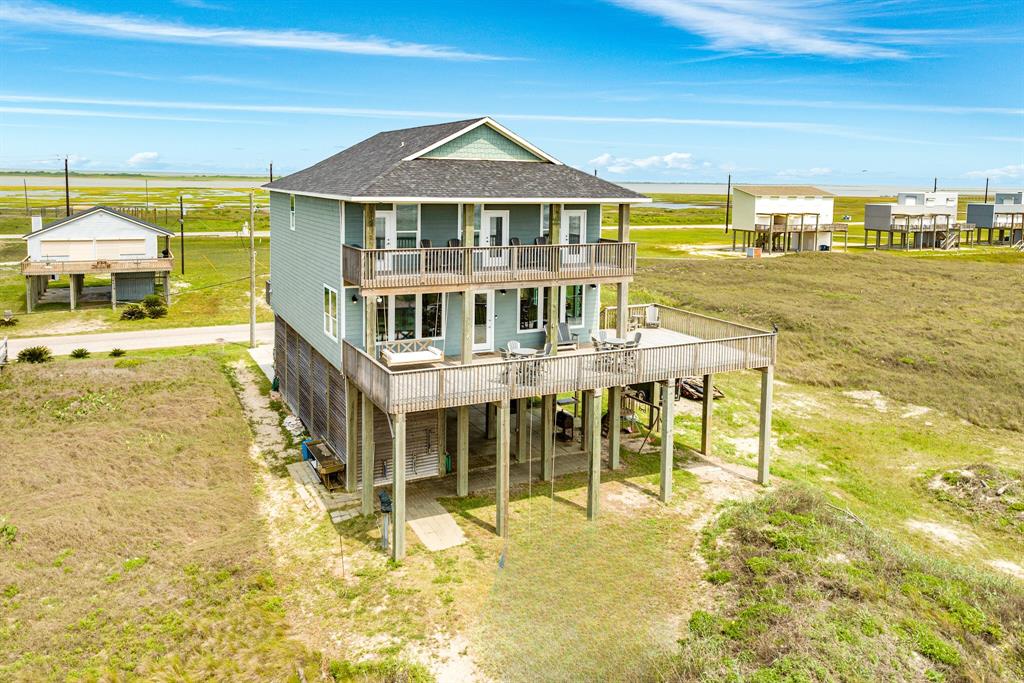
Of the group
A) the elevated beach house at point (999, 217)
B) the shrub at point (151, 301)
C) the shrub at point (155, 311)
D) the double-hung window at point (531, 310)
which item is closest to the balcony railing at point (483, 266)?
the double-hung window at point (531, 310)

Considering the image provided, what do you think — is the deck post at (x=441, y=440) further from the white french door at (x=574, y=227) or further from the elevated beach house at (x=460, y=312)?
the white french door at (x=574, y=227)

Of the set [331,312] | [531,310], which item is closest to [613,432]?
[531,310]

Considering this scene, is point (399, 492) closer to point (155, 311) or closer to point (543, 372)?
point (543, 372)

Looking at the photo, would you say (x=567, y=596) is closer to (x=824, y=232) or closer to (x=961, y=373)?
(x=961, y=373)

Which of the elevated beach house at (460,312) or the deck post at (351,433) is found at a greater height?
the elevated beach house at (460,312)

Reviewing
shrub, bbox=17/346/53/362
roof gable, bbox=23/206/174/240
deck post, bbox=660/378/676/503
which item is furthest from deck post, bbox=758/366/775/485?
roof gable, bbox=23/206/174/240

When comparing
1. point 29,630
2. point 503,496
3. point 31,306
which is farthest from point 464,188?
point 31,306

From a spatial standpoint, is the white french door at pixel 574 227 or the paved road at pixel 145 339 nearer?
the white french door at pixel 574 227
